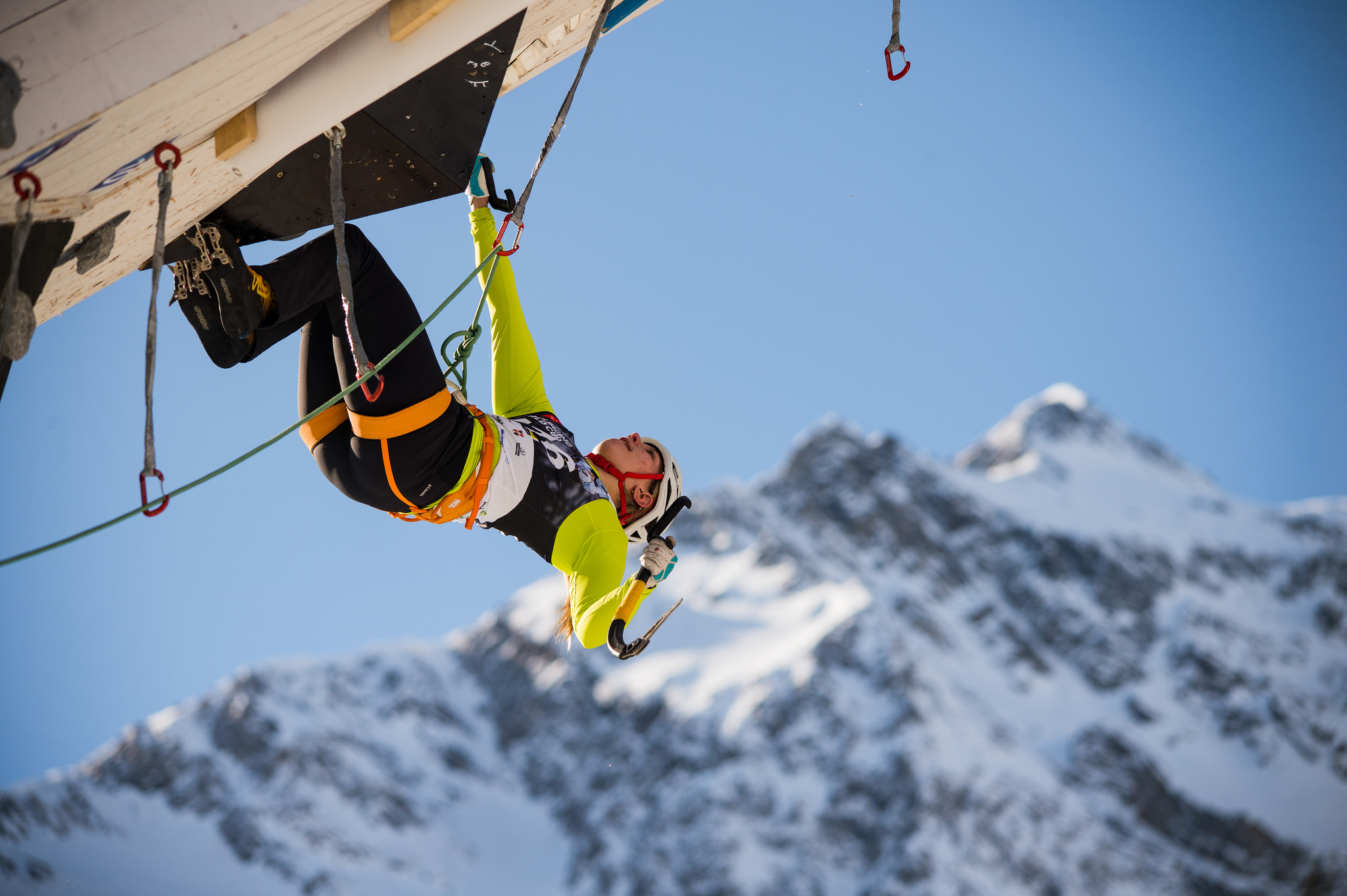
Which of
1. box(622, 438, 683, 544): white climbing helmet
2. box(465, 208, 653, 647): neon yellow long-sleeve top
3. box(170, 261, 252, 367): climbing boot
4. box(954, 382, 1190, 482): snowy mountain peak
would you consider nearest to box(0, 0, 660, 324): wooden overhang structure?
box(170, 261, 252, 367): climbing boot

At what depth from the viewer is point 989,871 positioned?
310 feet

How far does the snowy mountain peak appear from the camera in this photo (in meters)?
164

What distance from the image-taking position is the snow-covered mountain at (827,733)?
96875 millimetres

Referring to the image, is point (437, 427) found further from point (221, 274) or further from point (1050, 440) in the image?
point (1050, 440)

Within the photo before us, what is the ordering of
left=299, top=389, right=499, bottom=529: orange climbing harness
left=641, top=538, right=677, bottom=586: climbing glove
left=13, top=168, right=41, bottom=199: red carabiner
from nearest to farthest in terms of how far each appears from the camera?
1. left=13, top=168, right=41, bottom=199: red carabiner
2. left=299, top=389, right=499, bottom=529: orange climbing harness
3. left=641, top=538, right=677, bottom=586: climbing glove

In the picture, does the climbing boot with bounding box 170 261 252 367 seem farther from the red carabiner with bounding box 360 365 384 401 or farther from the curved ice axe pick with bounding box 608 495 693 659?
the curved ice axe pick with bounding box 608 495 693 659

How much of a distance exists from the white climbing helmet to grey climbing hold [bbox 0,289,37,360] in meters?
2.41

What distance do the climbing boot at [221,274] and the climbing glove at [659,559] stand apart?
1.75m

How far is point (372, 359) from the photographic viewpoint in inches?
141

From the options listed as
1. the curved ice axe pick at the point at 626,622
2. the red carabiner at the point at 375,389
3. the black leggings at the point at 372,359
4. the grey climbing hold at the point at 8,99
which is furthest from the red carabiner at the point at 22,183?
the curved ice axe pick at the point at 626,622

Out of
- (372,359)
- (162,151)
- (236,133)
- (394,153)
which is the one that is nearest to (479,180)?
(394,153)

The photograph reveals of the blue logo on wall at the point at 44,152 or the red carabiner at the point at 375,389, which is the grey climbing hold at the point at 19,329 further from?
the red carabiner at the point at 375,389

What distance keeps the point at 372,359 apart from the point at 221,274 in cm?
52

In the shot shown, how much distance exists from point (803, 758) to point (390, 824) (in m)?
43.0
